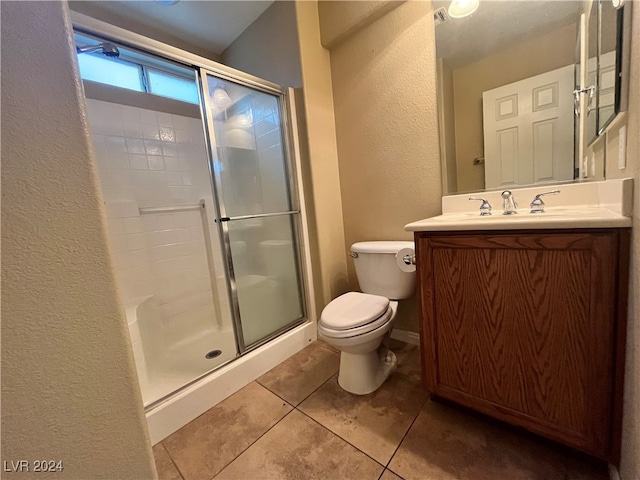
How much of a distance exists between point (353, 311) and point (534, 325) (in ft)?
2.28

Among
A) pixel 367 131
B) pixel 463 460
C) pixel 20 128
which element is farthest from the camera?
pixel 367 131

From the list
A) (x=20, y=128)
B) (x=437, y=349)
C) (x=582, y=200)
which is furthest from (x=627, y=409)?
(x=20, y=128)

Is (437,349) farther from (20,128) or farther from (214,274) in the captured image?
(214,274)

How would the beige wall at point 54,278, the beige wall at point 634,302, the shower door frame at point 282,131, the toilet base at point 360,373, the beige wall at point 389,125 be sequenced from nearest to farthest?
the beige wall at point 54,278
the beige wall at point 634,302
the shower door frame at point 282,131
the toilet base at point 360,373
the beige wall at point 389,125

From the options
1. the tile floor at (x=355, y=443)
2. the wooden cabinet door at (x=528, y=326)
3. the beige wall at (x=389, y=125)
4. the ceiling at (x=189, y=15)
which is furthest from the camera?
the ceiling at (x=189, y=15)

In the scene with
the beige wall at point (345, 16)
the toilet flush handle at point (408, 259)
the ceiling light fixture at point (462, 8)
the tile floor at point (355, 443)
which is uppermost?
the beige wall at point (345, 16)

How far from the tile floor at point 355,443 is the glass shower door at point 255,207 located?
445 millimetres

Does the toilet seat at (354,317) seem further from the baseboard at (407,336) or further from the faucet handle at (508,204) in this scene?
the faucet handle at (508,204)

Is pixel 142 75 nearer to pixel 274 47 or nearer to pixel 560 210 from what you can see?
pixel 274 47

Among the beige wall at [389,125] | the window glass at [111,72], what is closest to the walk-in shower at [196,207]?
the window glass at [111,72]

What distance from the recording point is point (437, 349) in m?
1.02

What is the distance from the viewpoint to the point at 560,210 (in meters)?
1.01

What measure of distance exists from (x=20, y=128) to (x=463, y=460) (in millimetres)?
1471

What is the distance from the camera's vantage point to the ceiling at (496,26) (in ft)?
3.70
